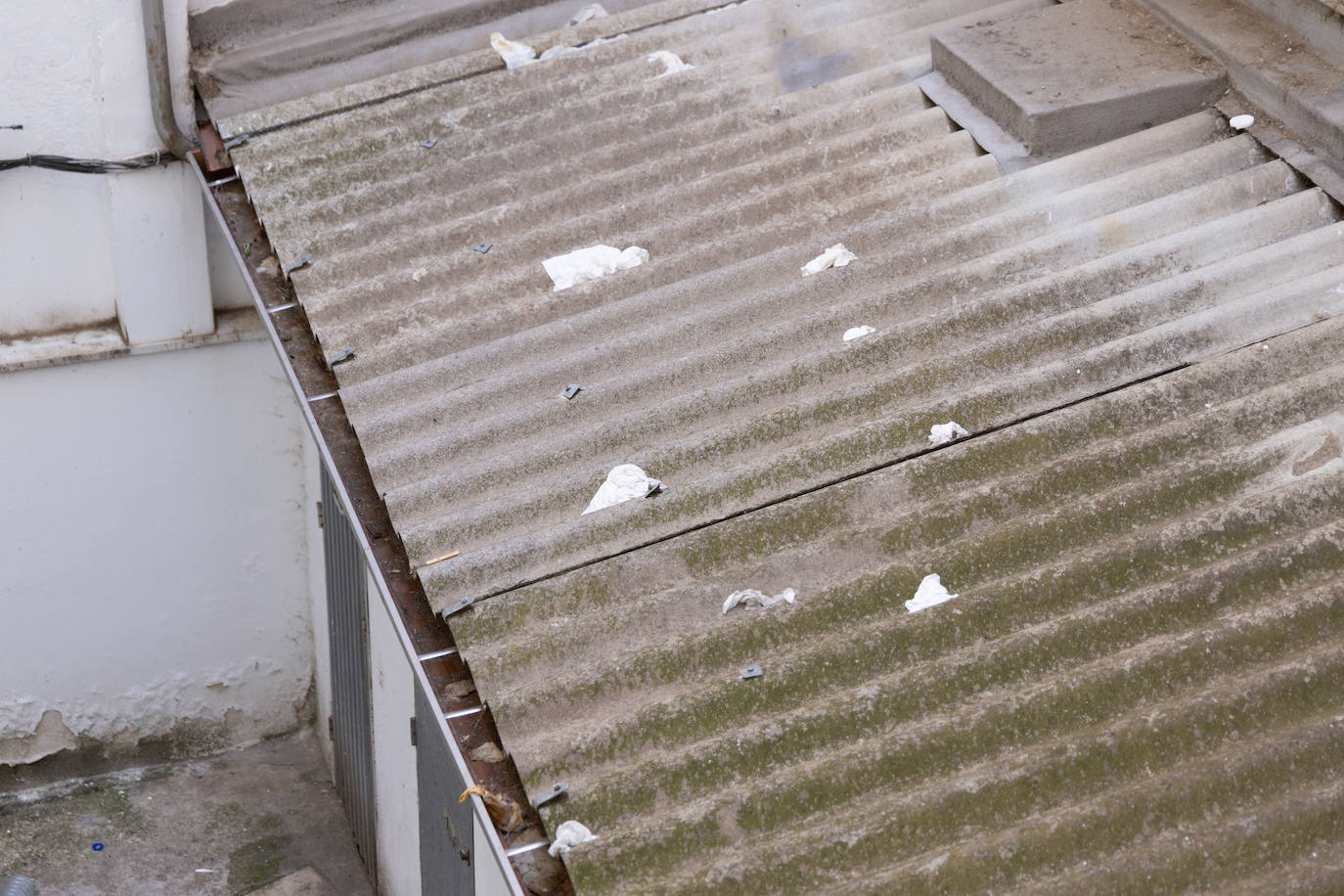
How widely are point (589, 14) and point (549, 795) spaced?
4.30 metres

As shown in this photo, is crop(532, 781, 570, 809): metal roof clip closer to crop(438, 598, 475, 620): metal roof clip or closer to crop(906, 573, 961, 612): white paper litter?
crop(438, 598, 475, 620): metal roof clip

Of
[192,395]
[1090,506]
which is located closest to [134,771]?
[192,395]

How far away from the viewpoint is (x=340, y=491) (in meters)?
4.91

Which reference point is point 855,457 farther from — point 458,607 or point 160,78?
point 160,78

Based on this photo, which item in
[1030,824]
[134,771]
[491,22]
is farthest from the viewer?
[134,771]

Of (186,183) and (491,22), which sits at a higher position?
(491,22)

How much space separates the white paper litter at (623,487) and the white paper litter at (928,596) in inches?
34.4

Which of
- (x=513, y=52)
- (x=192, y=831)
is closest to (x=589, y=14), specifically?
(x=513, y=52)

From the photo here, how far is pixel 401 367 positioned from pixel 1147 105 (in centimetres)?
293

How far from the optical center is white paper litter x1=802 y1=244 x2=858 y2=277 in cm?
530

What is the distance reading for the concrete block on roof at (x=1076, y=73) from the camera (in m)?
5.56

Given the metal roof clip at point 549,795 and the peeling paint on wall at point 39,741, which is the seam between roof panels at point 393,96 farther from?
the metal roof clip at point 549,795

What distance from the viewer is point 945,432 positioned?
15.0 ft

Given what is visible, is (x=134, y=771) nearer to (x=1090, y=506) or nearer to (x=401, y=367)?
(x=401, y=367)
